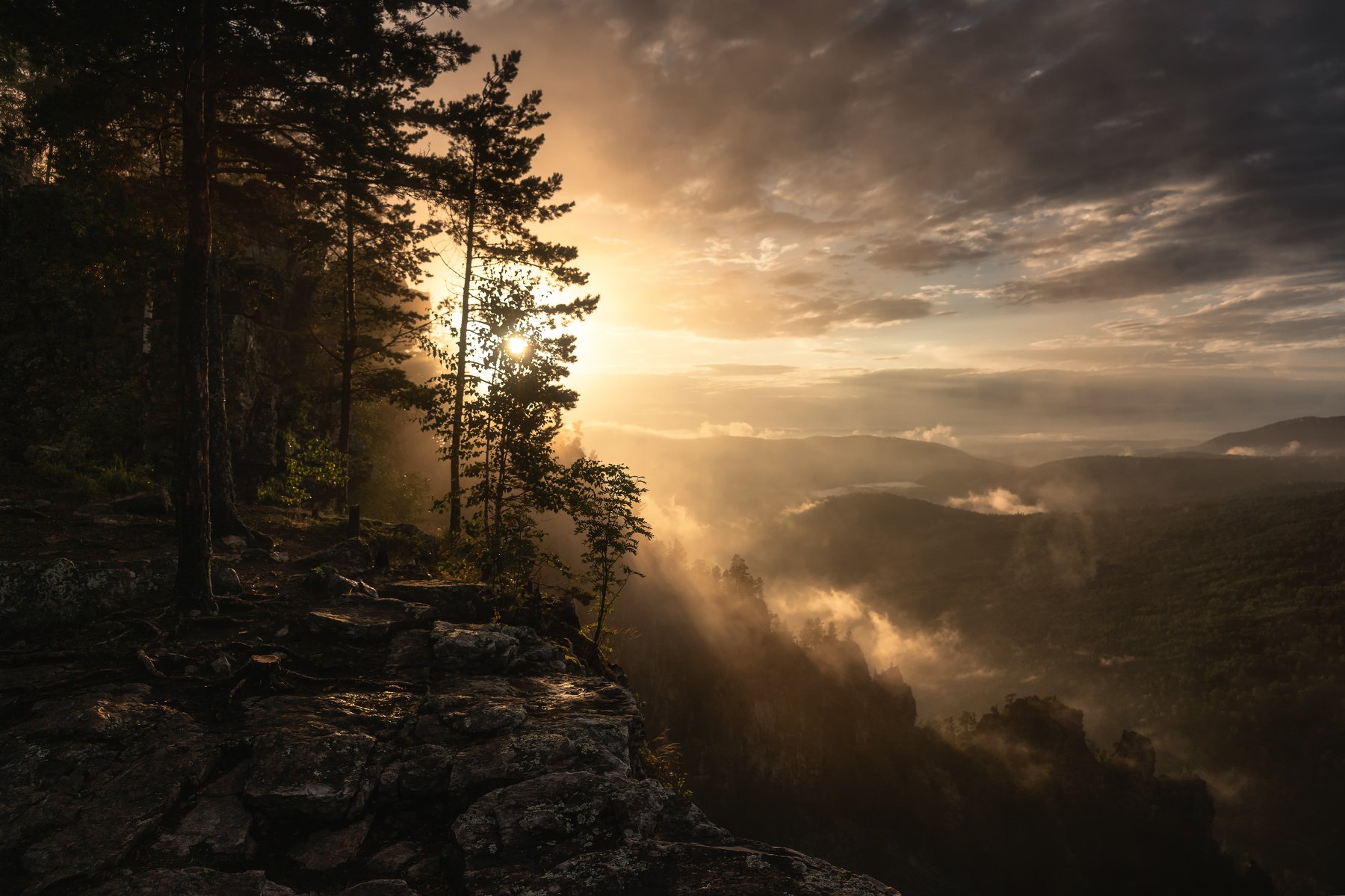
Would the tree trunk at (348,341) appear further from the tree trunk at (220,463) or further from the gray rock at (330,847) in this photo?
the gray rock at (330,847)

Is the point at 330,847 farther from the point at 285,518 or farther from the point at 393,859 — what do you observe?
the point at 285,518

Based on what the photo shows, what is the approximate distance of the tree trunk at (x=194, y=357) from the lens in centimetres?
1119

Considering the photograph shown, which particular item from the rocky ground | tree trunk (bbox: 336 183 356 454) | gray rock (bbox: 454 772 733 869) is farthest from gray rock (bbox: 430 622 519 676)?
tree trunk (bbox: 336 183 356 454)

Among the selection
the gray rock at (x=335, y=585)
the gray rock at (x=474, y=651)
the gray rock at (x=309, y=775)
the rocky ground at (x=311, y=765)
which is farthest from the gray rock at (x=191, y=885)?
the gray rock at (x=335, y=585)

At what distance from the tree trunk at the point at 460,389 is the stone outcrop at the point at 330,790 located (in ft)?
29.1

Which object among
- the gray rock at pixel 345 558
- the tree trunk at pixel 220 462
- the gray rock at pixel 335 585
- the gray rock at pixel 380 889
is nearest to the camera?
the gray rock at pixel 380 889

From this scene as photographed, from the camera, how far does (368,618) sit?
459 inches

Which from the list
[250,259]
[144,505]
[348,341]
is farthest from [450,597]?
[250,259]

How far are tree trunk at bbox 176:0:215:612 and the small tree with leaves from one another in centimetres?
753

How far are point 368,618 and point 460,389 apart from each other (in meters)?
9.22

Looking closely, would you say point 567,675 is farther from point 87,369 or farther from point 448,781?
point 87,369

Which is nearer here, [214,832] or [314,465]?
[214,832]

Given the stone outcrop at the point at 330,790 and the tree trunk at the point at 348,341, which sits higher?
the tree trunk at the point at 348,341

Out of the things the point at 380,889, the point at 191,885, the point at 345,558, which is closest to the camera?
the point at 191,885
